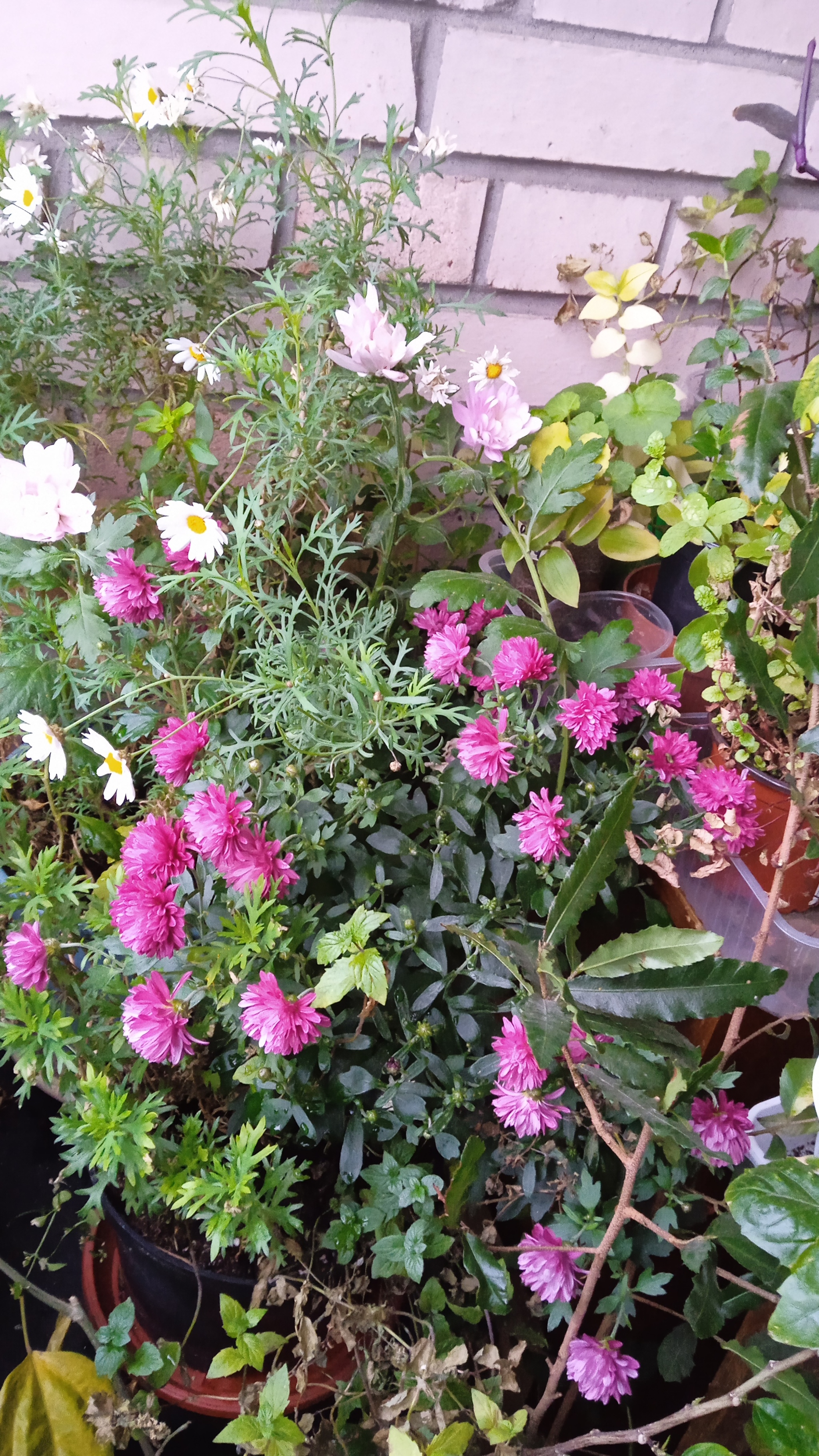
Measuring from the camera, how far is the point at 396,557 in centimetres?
88

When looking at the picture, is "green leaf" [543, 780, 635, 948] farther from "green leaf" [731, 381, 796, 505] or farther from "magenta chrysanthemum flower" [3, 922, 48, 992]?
"magenta chrysanthemum flower" [3, 922, 48, 992]

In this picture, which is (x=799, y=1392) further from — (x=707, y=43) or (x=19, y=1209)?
(x=707, y=43)

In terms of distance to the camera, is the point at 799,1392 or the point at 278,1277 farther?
the point at 278,1277

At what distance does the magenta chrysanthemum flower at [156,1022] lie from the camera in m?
0.56

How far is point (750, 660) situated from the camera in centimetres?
57

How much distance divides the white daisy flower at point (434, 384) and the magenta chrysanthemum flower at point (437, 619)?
17 centimetres

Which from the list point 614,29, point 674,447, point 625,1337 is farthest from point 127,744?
point 614,29

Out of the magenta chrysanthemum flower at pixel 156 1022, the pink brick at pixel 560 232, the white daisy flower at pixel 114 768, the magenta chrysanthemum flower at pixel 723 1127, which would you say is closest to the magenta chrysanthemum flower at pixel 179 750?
the white daisy flower at pixel 114 768

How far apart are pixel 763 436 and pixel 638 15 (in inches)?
22.1

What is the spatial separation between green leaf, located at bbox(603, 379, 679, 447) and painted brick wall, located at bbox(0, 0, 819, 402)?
213 millimetres

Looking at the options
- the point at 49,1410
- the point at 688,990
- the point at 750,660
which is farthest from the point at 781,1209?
the point at 49,1410

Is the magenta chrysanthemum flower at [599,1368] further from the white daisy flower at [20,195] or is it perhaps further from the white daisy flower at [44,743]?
the white daisy flower at [20,195]

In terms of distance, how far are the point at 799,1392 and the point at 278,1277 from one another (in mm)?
318

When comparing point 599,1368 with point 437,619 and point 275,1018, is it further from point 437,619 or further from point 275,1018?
point 437,619
